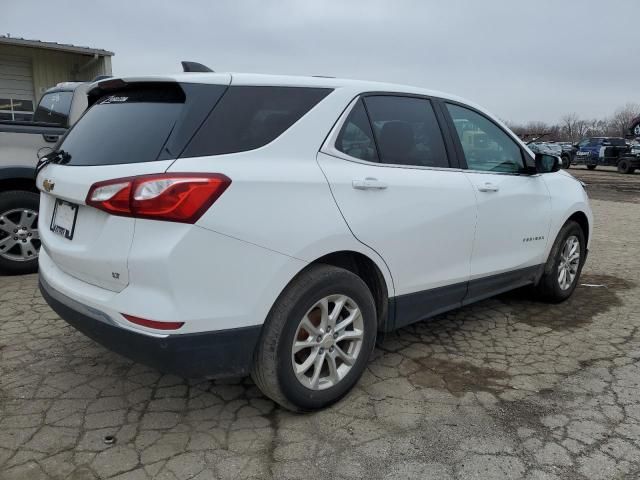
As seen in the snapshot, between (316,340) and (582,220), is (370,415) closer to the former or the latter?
(316,340)

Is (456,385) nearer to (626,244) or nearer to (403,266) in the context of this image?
(403,266)

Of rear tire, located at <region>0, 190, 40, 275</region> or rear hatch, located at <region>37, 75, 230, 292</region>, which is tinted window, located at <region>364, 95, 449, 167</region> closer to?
rear hatch, located at <region>37, 75, 230, 292</region>

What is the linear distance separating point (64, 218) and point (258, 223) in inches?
40.8

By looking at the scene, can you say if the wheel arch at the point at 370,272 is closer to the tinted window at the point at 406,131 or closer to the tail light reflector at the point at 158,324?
the tinted window at the point at 406,131

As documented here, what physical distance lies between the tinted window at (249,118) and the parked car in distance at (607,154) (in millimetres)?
27218

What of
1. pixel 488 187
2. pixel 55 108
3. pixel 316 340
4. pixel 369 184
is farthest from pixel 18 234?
pixel 488 187

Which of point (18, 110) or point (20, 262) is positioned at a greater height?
point (18, 110)

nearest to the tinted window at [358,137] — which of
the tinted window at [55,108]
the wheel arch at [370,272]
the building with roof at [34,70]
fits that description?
the wheel arch at [370,272]

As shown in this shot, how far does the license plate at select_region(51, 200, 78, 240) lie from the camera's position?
2.52m

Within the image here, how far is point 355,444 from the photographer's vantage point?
254cm

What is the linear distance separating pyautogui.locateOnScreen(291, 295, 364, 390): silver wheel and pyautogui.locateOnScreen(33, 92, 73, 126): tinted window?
434 cm

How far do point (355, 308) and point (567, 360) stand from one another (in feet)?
5.60

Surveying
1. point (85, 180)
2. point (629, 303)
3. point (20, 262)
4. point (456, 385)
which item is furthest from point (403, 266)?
point (20, 262)

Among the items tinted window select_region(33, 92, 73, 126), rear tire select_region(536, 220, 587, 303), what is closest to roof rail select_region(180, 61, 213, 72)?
rear tire select_region(536, 220, 587, 303)
